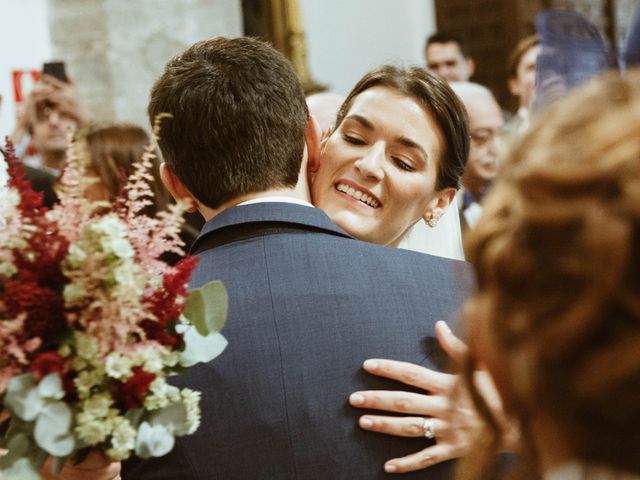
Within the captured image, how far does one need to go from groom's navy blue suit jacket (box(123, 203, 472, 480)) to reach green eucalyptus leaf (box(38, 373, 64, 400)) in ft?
1.10

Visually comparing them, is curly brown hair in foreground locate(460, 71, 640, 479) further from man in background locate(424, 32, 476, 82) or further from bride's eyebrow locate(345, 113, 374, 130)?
man in background locate(424, 32, 476, 82)

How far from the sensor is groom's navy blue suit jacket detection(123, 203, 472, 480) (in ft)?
6.04

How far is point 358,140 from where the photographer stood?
2.65 m

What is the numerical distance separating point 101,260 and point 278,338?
16.5 inches

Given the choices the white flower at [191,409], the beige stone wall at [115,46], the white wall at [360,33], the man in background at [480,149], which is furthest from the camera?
the white wall at [360,33]

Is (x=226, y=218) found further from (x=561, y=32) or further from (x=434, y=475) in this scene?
(x=561, y=32)

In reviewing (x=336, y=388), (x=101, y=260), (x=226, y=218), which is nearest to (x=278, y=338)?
(x=336, y=388)

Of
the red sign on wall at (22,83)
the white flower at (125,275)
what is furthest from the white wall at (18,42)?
the white flower at (125,275)

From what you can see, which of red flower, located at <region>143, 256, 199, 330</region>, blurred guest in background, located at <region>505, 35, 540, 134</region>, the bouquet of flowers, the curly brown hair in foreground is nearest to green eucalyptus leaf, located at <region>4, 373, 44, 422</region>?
the bouquet of flowers

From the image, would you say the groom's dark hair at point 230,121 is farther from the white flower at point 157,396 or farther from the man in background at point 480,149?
the man in background at point 480,149

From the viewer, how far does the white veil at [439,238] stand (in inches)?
116

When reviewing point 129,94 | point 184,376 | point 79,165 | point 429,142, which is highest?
point 79,165

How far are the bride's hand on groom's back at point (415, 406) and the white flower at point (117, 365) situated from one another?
1.51ft

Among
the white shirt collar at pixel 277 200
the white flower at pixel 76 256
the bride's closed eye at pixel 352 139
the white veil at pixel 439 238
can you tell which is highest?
the white flower at pixel 76 256
